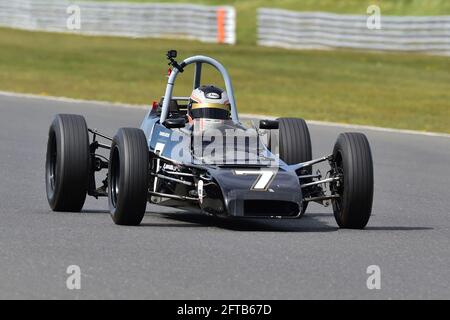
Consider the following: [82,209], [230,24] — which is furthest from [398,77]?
[82,209]

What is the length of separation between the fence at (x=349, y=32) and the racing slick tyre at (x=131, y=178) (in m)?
26.6

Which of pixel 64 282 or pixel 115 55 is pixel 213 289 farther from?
pixel 115 55

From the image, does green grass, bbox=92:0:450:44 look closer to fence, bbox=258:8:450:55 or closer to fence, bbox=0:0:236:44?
fence, bbox=0:0:236:44

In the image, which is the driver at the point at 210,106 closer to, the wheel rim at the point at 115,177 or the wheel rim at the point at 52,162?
the wheel rim at the point at 115,177

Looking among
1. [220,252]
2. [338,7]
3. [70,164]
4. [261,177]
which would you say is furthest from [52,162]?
[338,7]

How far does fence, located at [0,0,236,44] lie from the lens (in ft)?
139

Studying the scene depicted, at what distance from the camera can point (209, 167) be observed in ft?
34.3

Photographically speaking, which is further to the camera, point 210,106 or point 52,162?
point 52,162

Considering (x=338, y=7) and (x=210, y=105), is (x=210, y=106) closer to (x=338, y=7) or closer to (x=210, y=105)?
(x=210, y=105)

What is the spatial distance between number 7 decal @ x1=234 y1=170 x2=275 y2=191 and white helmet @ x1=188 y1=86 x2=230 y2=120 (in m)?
1.40

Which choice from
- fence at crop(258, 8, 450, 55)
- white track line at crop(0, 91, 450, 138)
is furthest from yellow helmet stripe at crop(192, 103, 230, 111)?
fence at crop(258, 8, 450, 55)

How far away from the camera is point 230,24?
138 feet

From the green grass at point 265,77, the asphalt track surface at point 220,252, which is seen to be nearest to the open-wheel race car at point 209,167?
the asphalt track surface at point 220,252

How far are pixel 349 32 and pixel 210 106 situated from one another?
28.0 metres
